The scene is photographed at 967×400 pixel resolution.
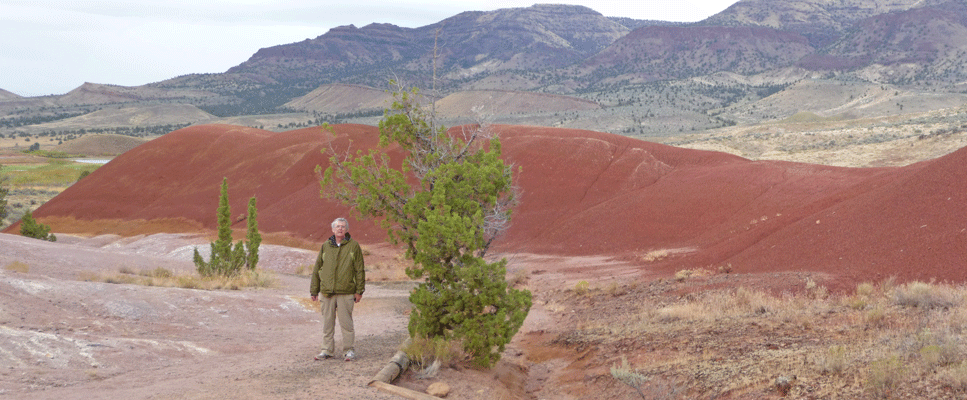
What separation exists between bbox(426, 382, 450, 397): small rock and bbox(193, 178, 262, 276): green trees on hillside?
34.0 ft

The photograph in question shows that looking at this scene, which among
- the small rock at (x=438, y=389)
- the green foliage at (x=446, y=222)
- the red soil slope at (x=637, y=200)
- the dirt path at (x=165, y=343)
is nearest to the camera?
the dirt path at (x=165, y=343)

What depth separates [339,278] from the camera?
8133 mm

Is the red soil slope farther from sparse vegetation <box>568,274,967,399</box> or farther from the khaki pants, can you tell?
the khaki pants

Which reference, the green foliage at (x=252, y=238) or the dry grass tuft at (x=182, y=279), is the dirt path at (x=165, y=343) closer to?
the dry grass tuft at (x=182, y=279)

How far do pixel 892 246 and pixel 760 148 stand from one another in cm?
4053

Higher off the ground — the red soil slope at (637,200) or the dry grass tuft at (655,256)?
the red soil slope at (637,200)

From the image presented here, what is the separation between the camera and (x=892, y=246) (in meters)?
12.6

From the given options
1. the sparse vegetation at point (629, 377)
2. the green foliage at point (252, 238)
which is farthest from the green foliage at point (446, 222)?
the green foliage at point (252, 238)

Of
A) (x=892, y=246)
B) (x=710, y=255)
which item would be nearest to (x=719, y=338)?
(x=892, y=246)

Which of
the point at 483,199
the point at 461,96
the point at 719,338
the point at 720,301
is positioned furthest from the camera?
the point at 461,96

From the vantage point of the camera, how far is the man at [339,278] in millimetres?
8109

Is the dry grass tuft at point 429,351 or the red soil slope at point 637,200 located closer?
the dry grass tuft at point 429,351

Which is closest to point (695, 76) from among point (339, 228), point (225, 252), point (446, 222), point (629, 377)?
point (225, 252)

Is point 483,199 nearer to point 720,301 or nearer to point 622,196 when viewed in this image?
point 720,301
